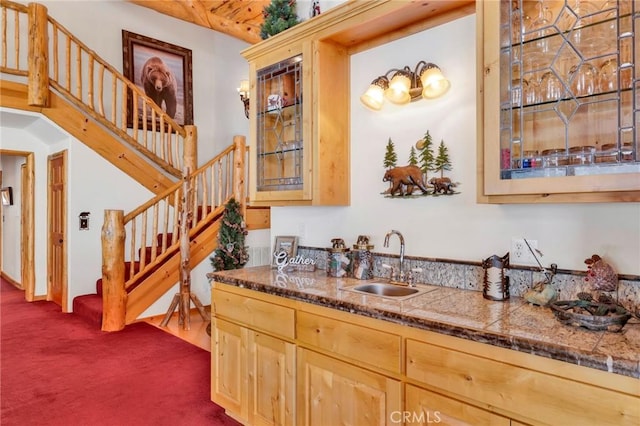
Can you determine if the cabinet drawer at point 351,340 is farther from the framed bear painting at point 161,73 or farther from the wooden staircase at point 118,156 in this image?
the framed bear painting at point 161,73

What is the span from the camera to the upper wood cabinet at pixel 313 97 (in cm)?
238

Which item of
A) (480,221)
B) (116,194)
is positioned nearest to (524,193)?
(480,221)

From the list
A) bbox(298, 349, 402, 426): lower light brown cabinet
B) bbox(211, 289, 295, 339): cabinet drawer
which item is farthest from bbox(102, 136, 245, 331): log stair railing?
bbox(298, 349, 402, 426): lower light brown cabinet

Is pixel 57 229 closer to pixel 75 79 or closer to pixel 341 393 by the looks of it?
pixel 75 79

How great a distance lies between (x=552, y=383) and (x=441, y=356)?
366 mm

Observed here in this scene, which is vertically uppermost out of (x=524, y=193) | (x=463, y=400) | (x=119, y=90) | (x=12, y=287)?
(x=119, y=90)

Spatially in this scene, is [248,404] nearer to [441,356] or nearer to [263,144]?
[441,356]

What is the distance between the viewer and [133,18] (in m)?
6.25

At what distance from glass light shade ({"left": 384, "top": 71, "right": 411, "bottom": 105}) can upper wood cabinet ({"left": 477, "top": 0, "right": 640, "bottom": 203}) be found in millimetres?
586

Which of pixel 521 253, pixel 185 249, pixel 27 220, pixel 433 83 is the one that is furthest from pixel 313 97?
pixel 27 220

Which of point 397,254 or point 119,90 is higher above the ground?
point 119,90

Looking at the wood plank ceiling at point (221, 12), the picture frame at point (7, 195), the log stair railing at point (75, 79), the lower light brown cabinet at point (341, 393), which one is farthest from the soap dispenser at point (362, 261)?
the picture frame at point (7, 195)

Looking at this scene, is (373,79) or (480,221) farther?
(373,79)

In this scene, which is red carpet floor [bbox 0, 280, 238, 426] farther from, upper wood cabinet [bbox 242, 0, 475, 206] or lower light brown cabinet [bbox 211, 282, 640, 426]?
upper wood cabinet [bbox 242, 0, 475, 206]
